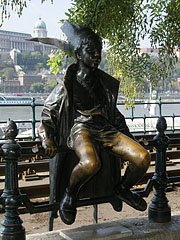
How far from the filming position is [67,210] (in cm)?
347

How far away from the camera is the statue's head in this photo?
3537mm

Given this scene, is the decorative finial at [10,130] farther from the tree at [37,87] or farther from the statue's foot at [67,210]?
the tree at [37,87]

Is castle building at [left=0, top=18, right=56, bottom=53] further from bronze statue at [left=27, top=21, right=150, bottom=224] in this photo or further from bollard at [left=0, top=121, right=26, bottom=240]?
bollard at [left=0, top=121, right=26, bottom=240]

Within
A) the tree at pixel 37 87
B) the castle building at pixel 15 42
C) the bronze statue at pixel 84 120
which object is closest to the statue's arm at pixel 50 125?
the bronze statue at pixel 84 120

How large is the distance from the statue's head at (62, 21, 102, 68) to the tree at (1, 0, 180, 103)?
1744 mm

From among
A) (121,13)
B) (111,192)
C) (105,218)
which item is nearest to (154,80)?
(121,13)

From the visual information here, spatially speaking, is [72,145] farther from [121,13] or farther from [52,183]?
[121,13]

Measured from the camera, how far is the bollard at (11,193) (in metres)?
3.25

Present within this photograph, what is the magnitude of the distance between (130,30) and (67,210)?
14.9 ft

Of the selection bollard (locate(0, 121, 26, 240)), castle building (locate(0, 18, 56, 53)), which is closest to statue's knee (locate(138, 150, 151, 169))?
bollard (locate(0, 121, 26, 240))

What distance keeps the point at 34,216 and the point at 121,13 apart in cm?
301

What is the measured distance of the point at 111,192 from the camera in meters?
3.82

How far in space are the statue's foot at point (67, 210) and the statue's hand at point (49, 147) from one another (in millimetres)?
366

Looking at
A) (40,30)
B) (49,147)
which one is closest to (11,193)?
(49,147)
